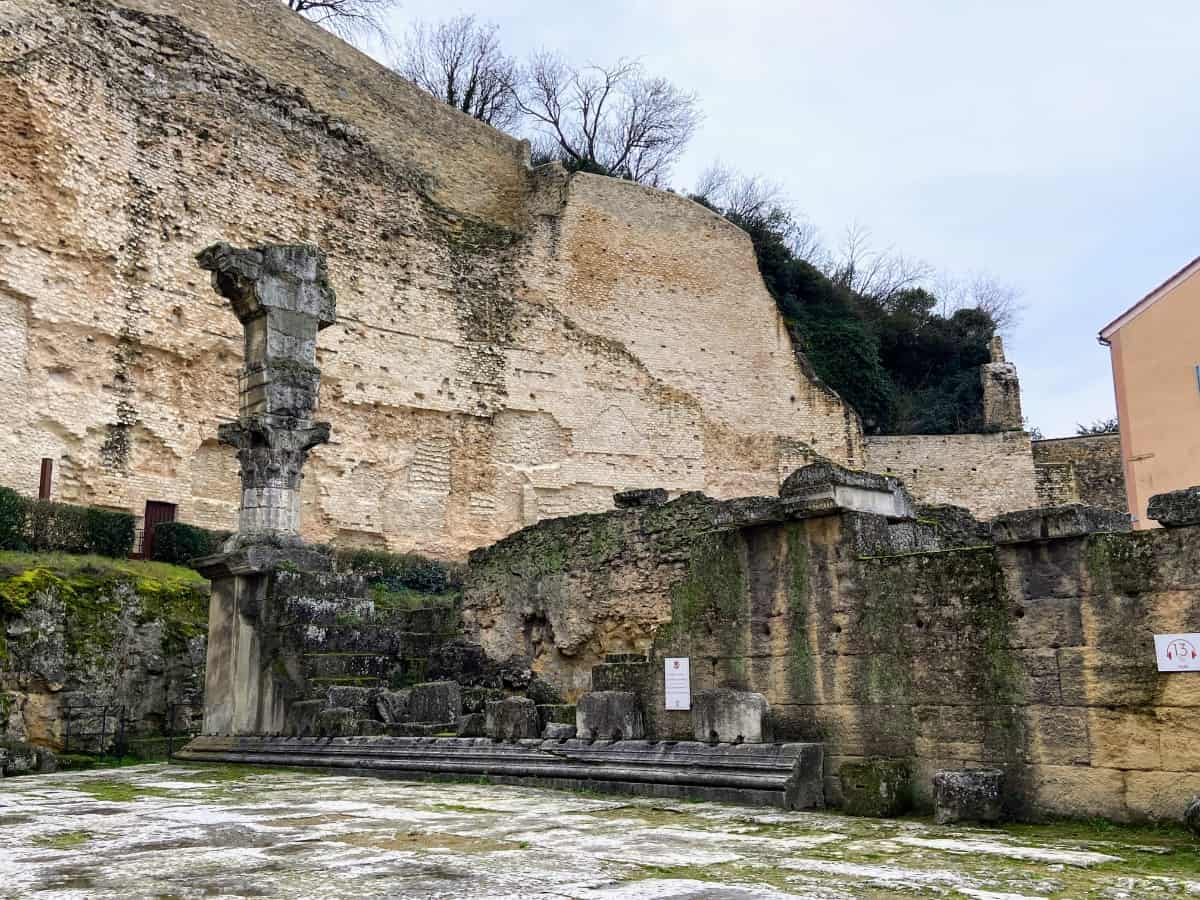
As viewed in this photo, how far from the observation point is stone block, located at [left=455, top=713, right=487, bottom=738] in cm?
838

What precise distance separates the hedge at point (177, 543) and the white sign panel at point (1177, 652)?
538 inches

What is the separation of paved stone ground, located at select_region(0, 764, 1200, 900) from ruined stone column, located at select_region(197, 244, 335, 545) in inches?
166

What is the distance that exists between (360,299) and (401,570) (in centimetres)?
646

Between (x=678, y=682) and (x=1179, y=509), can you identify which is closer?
(x=1179, y=509)

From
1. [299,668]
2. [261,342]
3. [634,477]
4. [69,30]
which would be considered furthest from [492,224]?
[299,668]

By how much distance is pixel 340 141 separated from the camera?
2412 centimetres

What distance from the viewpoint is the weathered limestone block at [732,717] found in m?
6.64

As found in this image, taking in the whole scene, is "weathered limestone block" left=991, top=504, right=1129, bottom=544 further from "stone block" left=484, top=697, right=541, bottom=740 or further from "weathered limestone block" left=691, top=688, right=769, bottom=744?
"stone block" left=484, top=697, right=541, bottom=740

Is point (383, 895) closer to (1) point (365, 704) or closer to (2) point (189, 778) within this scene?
(2) point (189, 778)

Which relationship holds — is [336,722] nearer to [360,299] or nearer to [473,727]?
[473,727]

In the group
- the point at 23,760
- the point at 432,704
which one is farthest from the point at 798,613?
the point at 23,760

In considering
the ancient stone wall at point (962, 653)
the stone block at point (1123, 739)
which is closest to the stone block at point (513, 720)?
the ancient stone wall at point (962, 653)

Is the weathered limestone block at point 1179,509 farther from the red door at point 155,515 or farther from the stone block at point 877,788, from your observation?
the red door at point 155,515

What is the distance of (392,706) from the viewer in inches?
363
